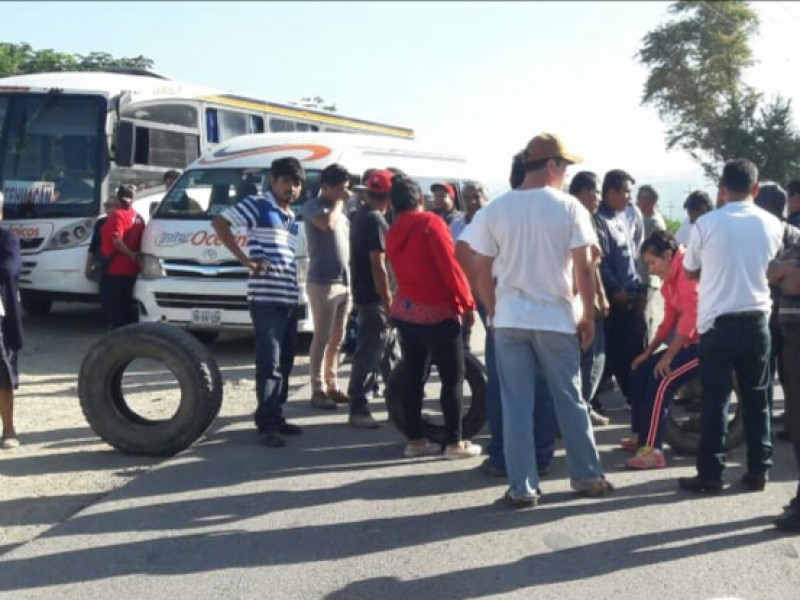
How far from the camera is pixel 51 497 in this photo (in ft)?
21.0

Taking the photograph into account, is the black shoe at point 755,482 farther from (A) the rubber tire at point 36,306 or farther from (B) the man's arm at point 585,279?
(A) the rubber tire at point 36,306

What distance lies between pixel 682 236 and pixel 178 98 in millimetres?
7239

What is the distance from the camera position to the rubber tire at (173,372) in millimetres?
7168

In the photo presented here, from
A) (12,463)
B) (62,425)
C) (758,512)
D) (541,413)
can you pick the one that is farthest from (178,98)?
(758,512)

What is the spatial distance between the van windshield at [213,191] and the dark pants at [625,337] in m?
4.85

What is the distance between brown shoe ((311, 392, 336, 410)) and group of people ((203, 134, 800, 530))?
14 mm

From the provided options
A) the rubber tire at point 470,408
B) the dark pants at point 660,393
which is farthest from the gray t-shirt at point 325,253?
the dark pants at point 660,393

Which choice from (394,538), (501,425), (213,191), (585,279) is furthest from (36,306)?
(585,279)

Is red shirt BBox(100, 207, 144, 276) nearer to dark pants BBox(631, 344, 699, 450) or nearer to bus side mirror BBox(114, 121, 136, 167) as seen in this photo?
bus side mirror BBox(114, 121, 136, 167)

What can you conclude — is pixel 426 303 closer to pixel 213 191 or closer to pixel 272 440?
pixel 272 440

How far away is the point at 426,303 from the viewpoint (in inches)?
259

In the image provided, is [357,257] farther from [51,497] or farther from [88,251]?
[88,251]

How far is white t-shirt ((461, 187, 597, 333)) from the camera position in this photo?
18.0 feet

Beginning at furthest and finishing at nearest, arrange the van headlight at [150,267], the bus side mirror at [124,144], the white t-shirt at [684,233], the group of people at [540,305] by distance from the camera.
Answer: the bus side mirror at [124,144] < the van headlight at [150,267] < the white t-shirt at [684,233] < the group of people at [540,305]
